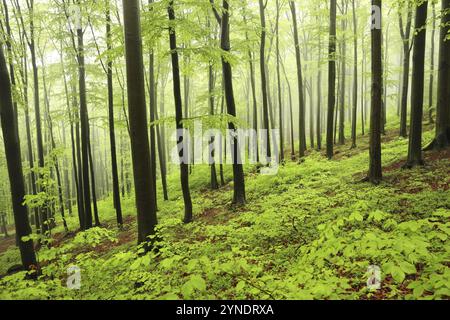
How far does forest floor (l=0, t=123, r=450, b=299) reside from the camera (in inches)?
116

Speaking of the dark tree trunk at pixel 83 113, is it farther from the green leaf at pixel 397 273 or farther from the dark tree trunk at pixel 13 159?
the green leaf at pixel 397 273

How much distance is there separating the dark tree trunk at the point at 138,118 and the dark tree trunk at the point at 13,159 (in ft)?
11.7

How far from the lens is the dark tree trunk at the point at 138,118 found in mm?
5109

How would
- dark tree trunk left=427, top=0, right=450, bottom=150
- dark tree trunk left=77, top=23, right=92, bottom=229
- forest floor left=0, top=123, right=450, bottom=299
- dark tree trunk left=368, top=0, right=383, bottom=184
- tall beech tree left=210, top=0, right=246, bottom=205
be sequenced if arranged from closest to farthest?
forest floor left=0, top=123, right=450, bottom=299
dark tree trunk left=368, top=0, right=383, bottom=184
dark tree trunk left=427, top=0, right=450, bottom=150
tall beech tree left=210, top=0, right=246, bottom=205
dark tree trunk left=77, top=23, right=92, bottom=229

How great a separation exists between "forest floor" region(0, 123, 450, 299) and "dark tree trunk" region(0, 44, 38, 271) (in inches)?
24.0

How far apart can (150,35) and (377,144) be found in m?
7.87

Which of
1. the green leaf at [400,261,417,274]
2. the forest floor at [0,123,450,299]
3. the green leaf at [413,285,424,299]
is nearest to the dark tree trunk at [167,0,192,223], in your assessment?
the forest floor at [0,123,450,299]

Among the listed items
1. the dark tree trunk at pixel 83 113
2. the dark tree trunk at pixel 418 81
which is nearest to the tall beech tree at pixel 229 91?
the dark tree trunk at pixel 418 81

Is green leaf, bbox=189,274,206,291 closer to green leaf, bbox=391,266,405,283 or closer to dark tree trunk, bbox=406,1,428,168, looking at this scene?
green leaf, bbox=391,266,405,283

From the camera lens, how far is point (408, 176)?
8539mm

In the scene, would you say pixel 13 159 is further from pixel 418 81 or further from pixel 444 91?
pixel 444 91

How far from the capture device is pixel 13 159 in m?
6.75

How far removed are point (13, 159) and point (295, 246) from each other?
23.7 ft

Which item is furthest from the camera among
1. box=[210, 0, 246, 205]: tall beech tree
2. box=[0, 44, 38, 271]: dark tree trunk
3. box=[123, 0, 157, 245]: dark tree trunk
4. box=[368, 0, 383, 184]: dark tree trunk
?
box=[210, 0, 246, 205]: tall beech tree
